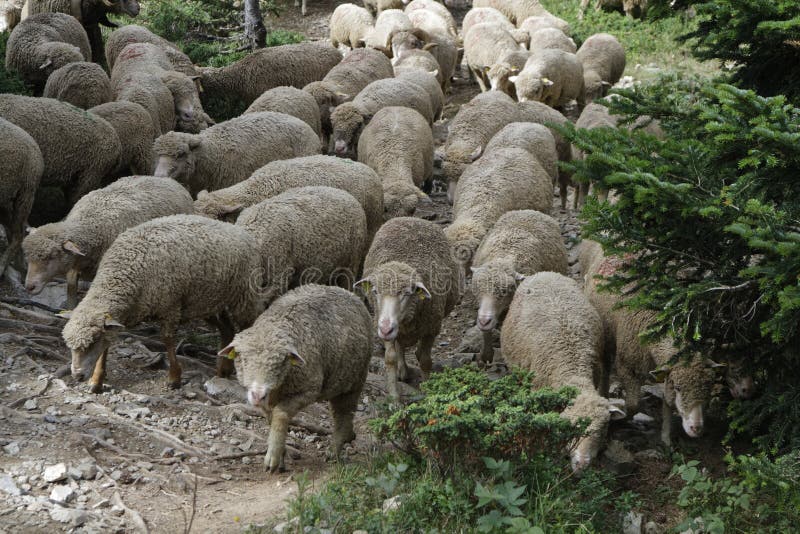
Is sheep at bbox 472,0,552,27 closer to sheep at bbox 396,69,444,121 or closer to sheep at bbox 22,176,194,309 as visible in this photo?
sheep at bbox 396,69,444,121

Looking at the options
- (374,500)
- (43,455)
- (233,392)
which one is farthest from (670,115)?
(43,455)

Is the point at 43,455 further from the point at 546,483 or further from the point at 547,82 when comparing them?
the point at 547,82

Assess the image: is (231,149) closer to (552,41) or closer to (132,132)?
(132,132)

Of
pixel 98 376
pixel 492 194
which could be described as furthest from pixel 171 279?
pixel 492 194

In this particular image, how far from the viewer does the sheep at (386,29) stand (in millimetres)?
17142

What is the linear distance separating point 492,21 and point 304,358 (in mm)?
14595

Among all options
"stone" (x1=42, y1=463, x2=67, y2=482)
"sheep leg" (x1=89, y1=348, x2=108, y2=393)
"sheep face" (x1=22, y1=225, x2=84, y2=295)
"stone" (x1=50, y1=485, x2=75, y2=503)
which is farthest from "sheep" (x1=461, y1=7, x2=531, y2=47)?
"stone" (x1=50, y1=485, x2=75, y2=503)

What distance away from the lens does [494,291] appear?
7.54m

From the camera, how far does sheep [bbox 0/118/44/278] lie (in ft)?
25.9

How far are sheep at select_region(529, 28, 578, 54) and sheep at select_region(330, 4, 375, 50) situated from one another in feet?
11.2

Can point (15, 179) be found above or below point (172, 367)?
above

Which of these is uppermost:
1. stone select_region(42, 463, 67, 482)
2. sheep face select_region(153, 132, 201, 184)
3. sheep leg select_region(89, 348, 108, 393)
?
sheep face select_region(153, 132, 201, 184)

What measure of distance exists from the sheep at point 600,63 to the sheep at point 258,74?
17.8ft

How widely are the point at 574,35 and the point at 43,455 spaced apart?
16659mm
